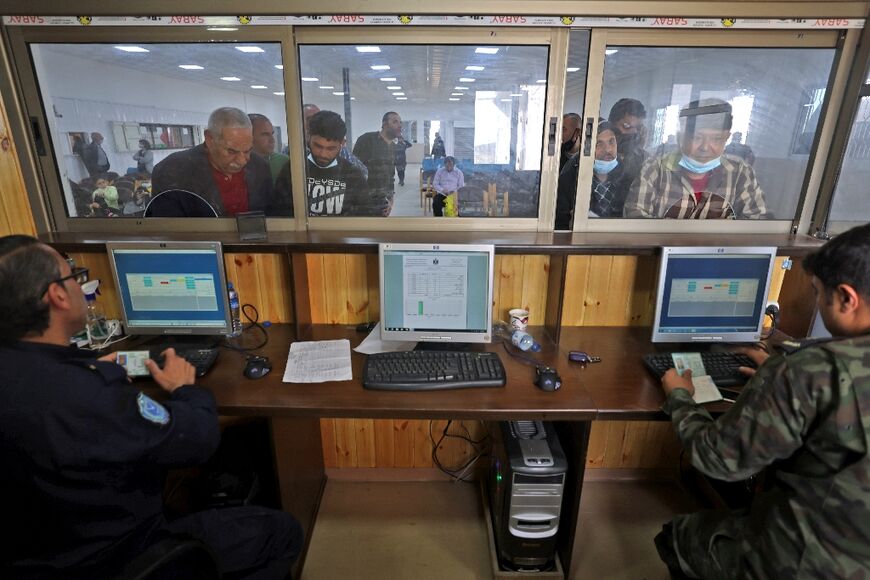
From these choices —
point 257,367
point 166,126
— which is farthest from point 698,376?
point 166,126

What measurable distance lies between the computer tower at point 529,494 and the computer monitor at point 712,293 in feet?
1.98

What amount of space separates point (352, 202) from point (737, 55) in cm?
166

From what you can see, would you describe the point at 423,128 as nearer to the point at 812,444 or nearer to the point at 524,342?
the point at 524,342

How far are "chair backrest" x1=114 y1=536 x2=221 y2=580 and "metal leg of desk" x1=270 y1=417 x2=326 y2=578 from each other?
0.46m

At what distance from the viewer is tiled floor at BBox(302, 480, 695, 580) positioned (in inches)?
72.3

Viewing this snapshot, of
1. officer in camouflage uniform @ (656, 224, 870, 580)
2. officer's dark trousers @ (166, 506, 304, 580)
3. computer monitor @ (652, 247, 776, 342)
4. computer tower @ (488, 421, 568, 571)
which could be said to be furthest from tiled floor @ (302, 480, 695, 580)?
computer monitor @ (652, 247, 776, 342)

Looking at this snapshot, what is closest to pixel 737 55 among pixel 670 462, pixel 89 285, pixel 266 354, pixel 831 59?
pixel 831 59

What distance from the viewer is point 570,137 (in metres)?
1.90

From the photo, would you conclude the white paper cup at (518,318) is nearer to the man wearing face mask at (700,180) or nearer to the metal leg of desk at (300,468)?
the man wearing face mask at (700,180)

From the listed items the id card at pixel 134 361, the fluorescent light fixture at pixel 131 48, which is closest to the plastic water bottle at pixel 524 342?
the id card at pixel 134 361

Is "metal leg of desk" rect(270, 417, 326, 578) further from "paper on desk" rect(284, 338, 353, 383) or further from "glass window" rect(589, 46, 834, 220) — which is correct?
"glass window" rect(589, 46, 834, 220)

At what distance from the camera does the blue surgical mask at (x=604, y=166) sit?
6.34ft

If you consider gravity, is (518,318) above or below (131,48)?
below

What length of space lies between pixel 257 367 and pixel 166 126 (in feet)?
3.61
